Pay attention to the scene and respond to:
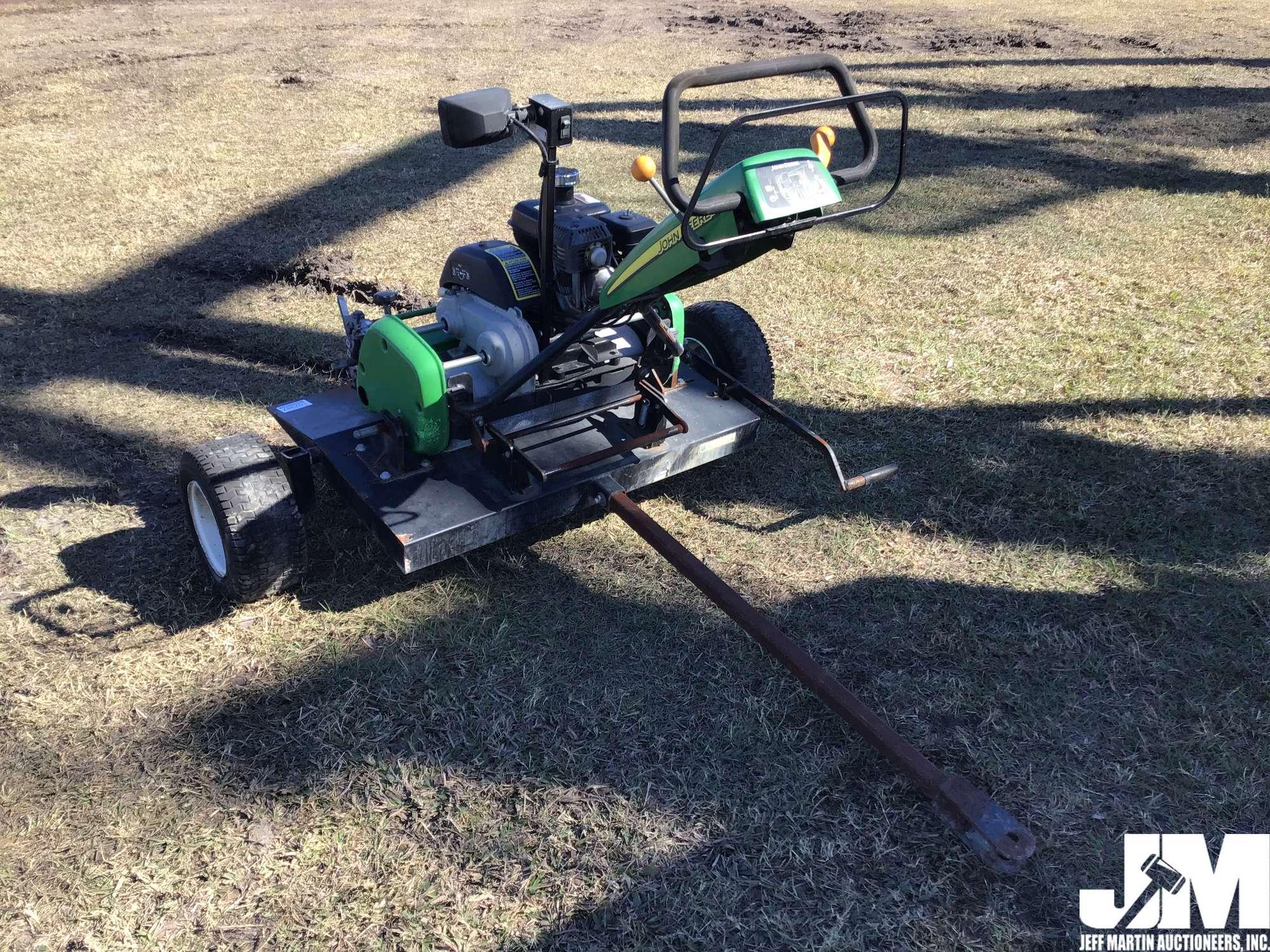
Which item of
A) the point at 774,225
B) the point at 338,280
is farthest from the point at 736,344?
the point at 338,280

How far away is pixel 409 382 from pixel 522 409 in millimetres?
409

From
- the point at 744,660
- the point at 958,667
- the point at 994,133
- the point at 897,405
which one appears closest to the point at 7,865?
the point at 744,660

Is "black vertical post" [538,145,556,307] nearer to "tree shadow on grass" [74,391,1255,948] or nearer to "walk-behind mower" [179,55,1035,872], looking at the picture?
"walk-behind mower" [179,55,1035,872]

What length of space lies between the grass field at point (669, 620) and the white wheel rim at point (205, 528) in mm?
119

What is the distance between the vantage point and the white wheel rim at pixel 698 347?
152 inches

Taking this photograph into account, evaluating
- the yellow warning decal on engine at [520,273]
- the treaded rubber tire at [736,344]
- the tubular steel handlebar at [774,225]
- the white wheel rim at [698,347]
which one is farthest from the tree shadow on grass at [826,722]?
the tubular steel handlebar at [774,225]

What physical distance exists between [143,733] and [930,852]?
215 cm

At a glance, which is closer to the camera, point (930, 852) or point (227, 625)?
point (930, 852)

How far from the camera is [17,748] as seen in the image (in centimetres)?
275

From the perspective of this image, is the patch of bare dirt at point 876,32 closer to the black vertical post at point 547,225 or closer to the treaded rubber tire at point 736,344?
the treaded rubber tire at point 736,344

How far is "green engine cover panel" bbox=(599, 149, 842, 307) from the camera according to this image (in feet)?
7.89

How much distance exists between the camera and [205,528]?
336 cm

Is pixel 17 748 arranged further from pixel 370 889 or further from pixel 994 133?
pixel 994 133

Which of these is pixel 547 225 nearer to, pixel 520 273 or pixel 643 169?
pixel 520 273
